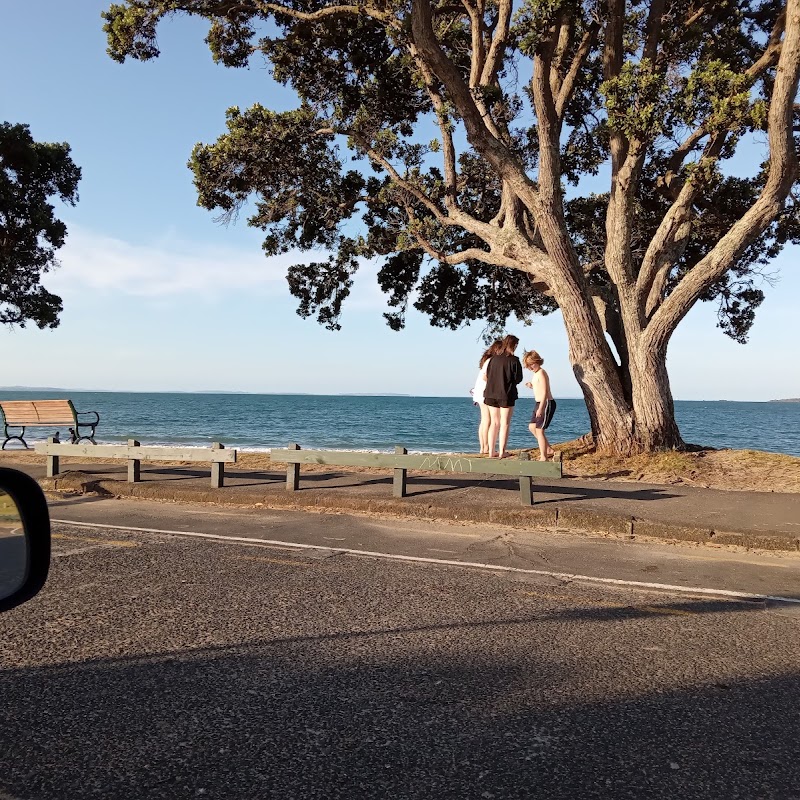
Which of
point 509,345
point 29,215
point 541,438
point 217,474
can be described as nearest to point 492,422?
point 541,438

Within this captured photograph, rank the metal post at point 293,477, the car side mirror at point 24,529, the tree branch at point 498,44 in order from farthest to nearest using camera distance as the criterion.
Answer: the tree branch at point 498,44, the metal post at point 293,477, the car side mirror at point 24,529

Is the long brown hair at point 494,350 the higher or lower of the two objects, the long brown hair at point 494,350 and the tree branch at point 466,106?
the lower

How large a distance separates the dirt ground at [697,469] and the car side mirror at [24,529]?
1051cm

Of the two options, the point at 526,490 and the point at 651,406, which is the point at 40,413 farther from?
the point at 651,406

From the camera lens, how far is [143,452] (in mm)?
10875

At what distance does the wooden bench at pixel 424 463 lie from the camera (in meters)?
8.84

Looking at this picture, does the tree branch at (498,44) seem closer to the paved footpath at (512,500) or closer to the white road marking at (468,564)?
the paved footpath at (512,500)

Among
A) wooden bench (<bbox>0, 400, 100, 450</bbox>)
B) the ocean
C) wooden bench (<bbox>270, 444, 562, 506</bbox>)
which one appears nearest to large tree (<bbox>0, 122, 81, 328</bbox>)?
the ocean

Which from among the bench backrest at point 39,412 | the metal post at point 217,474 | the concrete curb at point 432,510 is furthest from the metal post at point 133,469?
the bench backrest at point 39,412

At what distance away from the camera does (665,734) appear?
119 inches

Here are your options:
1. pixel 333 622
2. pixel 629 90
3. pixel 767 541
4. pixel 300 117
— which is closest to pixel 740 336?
pixel 629 90

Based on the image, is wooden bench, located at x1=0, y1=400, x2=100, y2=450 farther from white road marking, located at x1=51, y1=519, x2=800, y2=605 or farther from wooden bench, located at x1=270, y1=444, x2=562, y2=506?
white road marking, located at x1=51, y1=519, x2=800, y2=605

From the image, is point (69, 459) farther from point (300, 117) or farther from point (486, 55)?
point (486, 55)

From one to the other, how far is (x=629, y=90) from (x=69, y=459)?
42.6 ft
